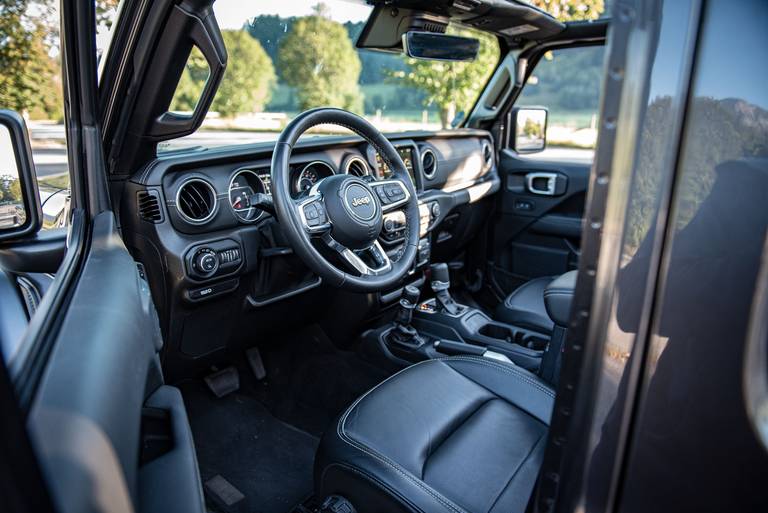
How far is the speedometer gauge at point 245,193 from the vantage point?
7.01 ft

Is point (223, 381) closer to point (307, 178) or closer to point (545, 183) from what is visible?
point (307, 178)

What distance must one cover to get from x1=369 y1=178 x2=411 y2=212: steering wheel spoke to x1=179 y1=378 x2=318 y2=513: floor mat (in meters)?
1.16

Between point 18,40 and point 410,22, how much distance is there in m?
1.88

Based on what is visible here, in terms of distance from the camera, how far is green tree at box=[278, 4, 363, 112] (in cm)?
387

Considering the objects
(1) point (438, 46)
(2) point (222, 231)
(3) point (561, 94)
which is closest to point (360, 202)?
(2) point (222, 231)

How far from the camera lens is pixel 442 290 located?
9.65ft

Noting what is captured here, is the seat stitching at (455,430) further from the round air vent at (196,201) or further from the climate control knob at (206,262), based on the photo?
the round air vent at (196,201)

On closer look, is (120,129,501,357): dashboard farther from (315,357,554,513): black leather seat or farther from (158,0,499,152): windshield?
(315,357,554,513): black leather seat

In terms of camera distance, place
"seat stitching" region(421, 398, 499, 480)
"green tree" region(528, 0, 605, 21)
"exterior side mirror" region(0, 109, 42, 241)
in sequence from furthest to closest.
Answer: "green tree" region(528, 0, 605, 21) → "seat stitching" region(421, 398, 499, 480) → "exterior side mirror" region(0, 109, 42, 241)

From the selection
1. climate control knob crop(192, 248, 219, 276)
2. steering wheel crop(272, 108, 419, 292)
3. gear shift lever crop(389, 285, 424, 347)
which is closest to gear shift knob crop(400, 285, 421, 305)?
gear shift lever crop(389, 285, 424, 347)

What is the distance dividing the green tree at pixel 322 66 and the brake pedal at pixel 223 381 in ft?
6.35

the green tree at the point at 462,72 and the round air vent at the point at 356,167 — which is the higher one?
the green tree at the point at 462,72

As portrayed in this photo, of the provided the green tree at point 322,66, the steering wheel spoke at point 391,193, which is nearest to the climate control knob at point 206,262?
the steering wheel spoke at point 391,193

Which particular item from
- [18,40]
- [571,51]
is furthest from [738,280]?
[571,51]
